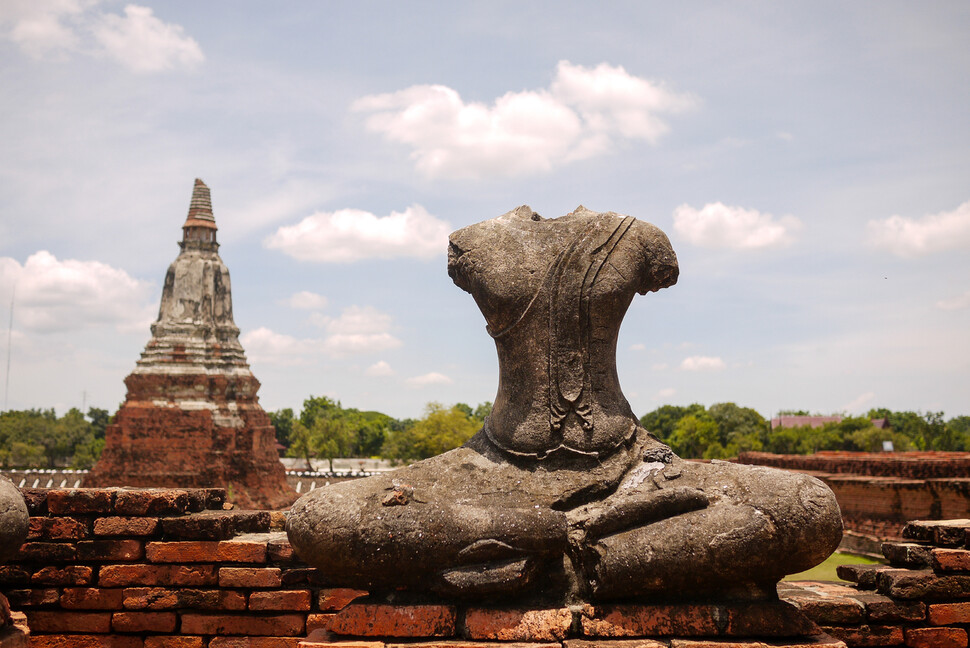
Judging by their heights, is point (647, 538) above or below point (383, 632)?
above

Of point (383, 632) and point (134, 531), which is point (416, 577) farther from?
point (134, 531)

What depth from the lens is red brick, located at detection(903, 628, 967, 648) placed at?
4273 millimetres

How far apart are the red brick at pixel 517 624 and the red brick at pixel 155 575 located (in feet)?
6.85

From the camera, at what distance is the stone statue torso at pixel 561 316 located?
3785 millimetres

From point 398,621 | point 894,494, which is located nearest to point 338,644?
point 398,621

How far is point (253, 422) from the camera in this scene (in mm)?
28875

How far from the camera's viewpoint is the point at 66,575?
4832mm

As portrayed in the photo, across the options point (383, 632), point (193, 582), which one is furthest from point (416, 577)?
point (193, 582)

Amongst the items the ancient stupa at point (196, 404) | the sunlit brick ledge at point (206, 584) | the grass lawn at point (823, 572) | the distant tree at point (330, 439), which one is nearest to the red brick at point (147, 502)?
the sunlit brick ledge at point (206, 584)

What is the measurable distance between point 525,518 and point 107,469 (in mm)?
26917

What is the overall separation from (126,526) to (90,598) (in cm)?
44

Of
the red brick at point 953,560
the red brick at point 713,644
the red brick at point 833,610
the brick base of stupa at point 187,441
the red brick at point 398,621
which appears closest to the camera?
the red brick at point 713,644

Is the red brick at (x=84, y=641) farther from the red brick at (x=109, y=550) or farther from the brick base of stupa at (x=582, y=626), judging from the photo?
the brick base of stupa at (x=582, y=626)

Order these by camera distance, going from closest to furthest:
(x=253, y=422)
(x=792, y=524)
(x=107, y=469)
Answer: (x=792, y=524) < (x=107, y=469) < (x=253, y=422)
